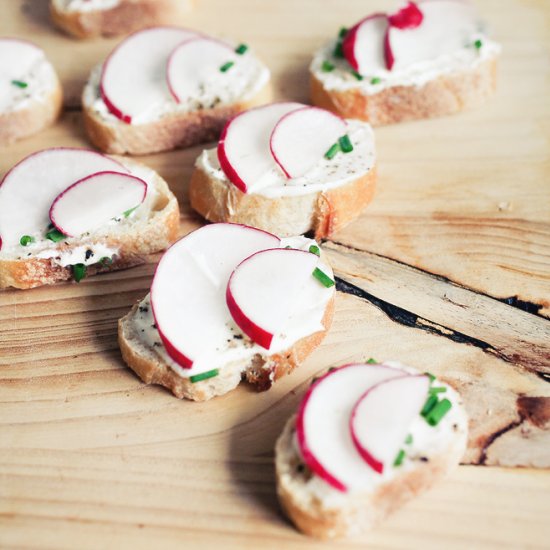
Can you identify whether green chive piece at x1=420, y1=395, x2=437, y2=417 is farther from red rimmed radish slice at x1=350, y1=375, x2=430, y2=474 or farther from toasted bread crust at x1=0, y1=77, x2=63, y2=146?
toasted bread crust at x1=0, y1=77, x2=63, y2=146

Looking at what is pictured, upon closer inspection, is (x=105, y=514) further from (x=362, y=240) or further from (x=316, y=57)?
(x=316, y=57)

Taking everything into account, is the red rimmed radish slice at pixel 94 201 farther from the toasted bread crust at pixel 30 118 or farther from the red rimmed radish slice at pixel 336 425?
the red rimmed radish slice at pixel 336 425

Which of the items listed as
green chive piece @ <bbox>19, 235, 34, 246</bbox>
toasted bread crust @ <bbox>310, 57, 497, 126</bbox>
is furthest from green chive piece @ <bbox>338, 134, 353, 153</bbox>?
green chive piece @ <bbox>19, 235, 34, 246</bbox>

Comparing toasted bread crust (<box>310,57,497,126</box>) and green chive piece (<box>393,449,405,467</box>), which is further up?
toasted bread crust (<box>310,57,497,126</box>)

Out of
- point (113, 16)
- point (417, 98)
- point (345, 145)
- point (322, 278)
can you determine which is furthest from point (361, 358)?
point (113, 16)

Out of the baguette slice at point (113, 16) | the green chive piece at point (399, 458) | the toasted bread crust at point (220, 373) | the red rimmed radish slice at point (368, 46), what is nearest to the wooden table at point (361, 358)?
the toasted bread crust at point (220, 373)

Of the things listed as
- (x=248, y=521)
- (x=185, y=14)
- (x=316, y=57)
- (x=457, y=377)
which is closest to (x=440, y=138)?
(x=316, y=57)

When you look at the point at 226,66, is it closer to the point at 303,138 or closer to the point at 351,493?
the point at 303,138
